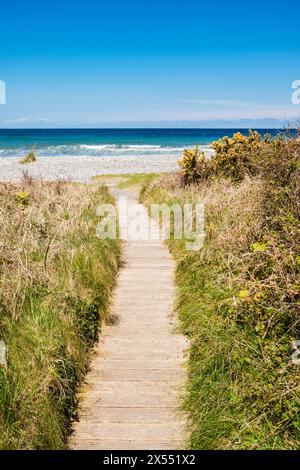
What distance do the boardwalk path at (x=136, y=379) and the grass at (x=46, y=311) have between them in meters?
0.19

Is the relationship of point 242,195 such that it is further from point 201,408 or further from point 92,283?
point 201,408

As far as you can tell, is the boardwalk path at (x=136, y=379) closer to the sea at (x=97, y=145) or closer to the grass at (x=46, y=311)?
the grass at (x=46, y=311)

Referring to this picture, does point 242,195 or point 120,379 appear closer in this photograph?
point 120,379

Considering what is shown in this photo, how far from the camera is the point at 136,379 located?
5.04 metres

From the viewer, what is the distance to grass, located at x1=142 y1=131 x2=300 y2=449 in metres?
3.63

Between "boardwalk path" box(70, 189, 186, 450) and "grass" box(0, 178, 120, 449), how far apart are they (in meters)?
0.19

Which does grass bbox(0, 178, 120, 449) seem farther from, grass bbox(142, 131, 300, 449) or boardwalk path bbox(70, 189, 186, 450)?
grass bbox(142, 131, 300, 449)

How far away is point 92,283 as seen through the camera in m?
6.66

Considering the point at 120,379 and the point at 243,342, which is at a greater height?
the point at 243,342

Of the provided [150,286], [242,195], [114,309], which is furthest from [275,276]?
[242,195]

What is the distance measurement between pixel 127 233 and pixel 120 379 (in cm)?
688

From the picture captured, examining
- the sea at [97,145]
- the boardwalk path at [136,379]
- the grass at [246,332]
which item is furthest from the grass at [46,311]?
the sea at [97,145]
